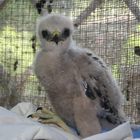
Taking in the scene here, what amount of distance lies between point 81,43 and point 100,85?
0.47 metres

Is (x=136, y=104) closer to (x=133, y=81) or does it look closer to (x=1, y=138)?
(x=133, y=81)

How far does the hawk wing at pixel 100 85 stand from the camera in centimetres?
162

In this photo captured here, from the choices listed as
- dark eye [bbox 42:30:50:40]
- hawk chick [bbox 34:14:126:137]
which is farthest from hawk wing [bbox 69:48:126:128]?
dark eye [bbox 42:30:50:40]

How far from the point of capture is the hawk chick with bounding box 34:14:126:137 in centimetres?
158

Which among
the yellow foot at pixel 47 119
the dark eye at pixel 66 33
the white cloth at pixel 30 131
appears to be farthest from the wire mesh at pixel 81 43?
the white cloth at pixel 30 131

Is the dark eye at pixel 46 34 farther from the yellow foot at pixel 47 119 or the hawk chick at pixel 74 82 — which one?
the yellow foot at pixel 47 119

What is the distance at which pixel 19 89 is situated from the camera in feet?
7.16

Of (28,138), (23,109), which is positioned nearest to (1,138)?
(28,138)

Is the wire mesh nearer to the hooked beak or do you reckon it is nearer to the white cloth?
the hooked beak

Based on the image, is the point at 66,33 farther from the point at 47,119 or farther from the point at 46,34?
the point at 47,119

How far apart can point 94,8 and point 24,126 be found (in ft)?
3.47

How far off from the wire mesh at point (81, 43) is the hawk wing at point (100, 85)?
0.37m

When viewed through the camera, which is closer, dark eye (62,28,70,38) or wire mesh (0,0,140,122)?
dark eye (62,28,70,38)

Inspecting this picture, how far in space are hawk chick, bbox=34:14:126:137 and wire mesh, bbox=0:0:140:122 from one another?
1.12ft
